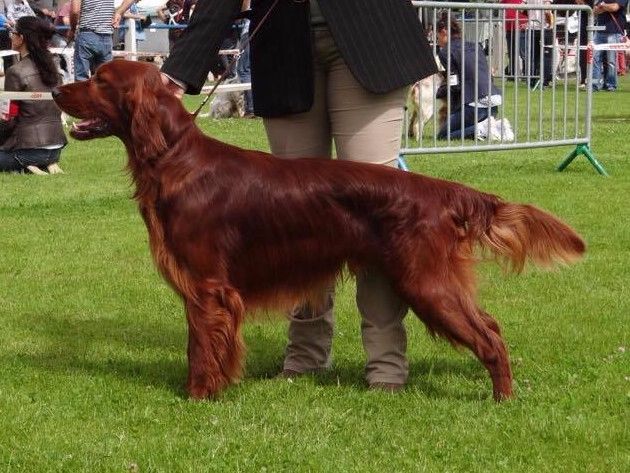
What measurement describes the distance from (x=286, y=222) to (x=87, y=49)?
1142 cm

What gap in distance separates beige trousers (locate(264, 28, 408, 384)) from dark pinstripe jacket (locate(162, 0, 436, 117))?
8 cm

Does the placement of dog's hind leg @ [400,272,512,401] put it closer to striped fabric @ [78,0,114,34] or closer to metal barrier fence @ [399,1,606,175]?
metal barrier fence @ [399,1,606,175]

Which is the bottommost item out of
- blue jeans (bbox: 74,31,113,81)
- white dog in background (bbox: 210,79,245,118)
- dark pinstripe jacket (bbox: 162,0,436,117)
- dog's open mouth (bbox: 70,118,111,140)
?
white dog in background (bbox: 210,79,245,118)

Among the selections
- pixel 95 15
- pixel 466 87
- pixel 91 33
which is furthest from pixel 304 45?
pixel 91 33

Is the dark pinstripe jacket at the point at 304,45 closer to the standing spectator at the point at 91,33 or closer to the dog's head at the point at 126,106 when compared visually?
the dog's head at the point at 126,106

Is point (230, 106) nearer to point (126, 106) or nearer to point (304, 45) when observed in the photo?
point (304, 45)

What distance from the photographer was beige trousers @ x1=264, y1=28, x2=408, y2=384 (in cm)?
450

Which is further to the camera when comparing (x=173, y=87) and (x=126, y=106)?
(x=173, y=87)

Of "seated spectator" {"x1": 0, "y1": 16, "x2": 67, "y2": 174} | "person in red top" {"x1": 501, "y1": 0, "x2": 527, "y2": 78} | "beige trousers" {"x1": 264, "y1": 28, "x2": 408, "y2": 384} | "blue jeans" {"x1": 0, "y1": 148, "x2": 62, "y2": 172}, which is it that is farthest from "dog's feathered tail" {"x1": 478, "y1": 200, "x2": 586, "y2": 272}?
"blue jeans" {"x1": 0, "y1": 148, "x2": 62, "y2": 172}

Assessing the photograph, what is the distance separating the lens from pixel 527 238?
430 centimetres

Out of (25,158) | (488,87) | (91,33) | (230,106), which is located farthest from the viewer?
(230,106)

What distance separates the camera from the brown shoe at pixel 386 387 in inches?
180

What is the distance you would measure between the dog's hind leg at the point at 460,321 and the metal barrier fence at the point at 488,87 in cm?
492

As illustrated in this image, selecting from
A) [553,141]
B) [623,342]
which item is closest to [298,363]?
[623,342]
